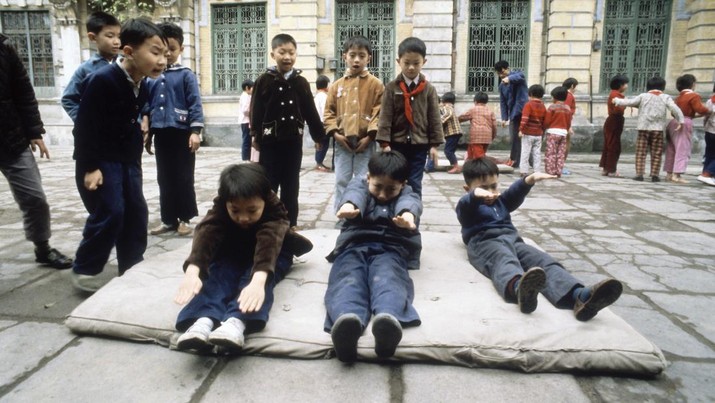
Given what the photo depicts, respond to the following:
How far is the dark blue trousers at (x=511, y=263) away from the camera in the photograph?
94.7 inches

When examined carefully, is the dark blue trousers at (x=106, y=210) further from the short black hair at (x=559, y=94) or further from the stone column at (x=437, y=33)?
the stone column at (x=437, y=33)

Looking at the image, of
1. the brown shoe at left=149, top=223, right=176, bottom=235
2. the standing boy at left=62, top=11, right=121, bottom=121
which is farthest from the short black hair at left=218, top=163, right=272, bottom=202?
the brown shoe at left=149, top=223, right=176, bottom=235

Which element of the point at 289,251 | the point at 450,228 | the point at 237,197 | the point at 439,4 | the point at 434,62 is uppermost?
the point at 439,4

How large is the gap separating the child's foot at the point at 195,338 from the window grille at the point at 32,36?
14677 millimetres

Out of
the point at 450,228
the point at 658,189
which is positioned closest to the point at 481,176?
the point at 450,228

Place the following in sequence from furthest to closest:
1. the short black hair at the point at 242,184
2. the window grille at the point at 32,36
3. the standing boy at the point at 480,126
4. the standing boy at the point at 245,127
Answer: the window grille at the point at 32,36 → the standing boy at the point at 245,127 → the standing boy at the point at 480,126 → the short black hair at the point at 242,184

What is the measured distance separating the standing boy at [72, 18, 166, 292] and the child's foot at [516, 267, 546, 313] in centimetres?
222

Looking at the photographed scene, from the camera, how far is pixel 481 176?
123 inches

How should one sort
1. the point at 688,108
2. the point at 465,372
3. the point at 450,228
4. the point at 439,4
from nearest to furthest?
1. the point at 465,372
2. the point at 450,228
3. the point at 688,108
4. the point at 439,4

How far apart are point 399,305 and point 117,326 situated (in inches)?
50.2

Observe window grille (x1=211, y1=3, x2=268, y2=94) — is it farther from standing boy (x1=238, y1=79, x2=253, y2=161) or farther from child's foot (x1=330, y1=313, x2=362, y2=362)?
child's foot (x1=330, y1=313, x2=362, y2=362)

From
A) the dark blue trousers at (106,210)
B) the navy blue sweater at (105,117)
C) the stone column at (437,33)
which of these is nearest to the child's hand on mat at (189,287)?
the dark blue trousers at (106,210)

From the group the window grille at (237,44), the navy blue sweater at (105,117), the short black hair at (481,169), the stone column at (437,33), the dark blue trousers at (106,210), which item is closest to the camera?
the navy blue sweater at (105,117)

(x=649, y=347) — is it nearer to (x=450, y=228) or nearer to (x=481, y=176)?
(x=481, y=176)
